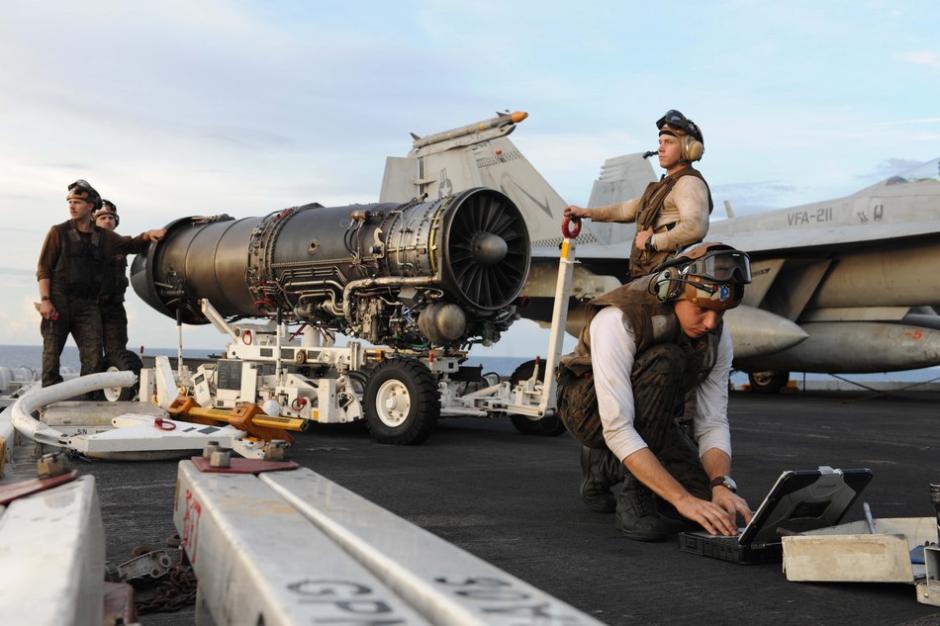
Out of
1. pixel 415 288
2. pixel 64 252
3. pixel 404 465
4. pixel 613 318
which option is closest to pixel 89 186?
pixel 64 252

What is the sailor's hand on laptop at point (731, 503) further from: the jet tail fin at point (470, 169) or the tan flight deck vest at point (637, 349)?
the jet tail fin at point (470, 169)

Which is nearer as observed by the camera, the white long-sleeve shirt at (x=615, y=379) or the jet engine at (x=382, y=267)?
the white long-sleeve shirt at (x=615, y=379)

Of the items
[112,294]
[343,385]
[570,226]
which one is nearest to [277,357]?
[343,385]

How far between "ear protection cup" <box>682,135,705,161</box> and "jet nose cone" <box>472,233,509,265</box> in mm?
A: 3608

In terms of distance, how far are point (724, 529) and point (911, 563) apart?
65 centimetres

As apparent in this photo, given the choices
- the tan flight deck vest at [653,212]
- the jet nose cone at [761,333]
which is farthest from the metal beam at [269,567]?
the jet nose cone at [761,333]

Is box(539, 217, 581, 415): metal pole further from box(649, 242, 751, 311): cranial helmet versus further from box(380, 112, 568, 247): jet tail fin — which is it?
box(380, 112, 568, 247): jet tail fin

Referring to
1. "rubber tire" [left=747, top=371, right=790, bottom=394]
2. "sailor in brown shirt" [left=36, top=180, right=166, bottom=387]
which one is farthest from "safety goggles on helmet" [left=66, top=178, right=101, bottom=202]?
"rubber tire" [left=747, top=371, right=790, bottom=394]

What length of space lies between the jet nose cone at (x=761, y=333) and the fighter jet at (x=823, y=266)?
0.05 ft

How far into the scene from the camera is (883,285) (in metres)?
15.4

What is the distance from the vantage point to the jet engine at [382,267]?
A: 8023 mm

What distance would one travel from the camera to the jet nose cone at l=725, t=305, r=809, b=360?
14.6 meters

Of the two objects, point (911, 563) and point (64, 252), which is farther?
point (64, 252)

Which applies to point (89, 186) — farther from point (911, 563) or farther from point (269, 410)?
point (911, 563)
